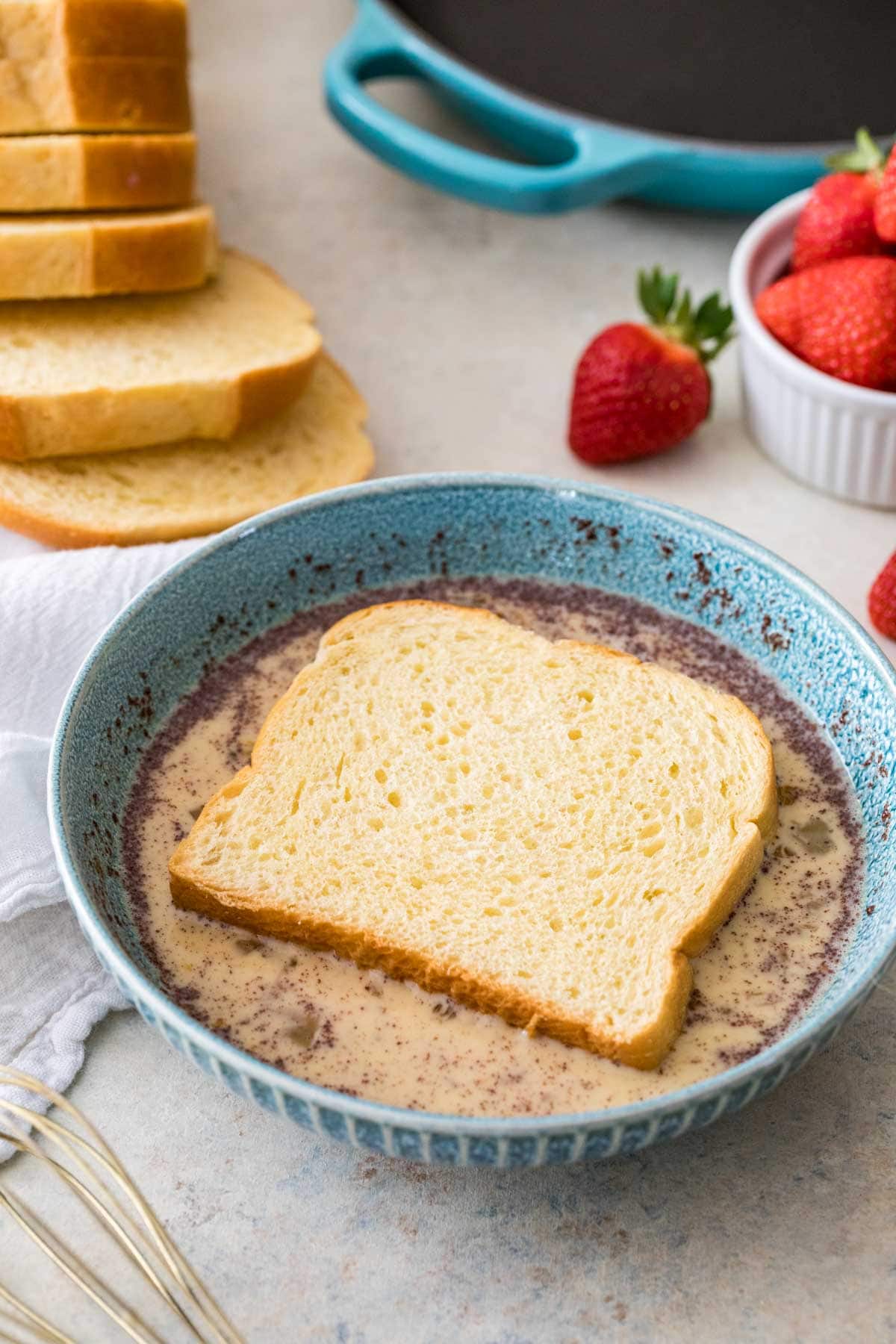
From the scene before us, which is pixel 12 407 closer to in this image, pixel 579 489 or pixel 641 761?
pixel 579 489

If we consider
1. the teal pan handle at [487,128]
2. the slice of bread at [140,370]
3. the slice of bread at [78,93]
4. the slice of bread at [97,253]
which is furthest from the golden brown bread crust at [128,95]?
the teal pan handle at [487,128]

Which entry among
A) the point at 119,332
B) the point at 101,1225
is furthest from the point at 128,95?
the point at 101,1225

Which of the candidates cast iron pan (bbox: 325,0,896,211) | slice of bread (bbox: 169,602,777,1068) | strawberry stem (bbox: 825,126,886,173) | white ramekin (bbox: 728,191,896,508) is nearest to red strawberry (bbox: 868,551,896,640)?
white ramekin (bbox: 728,191,896,508)

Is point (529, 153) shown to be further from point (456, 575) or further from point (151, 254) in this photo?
point (456, 575)

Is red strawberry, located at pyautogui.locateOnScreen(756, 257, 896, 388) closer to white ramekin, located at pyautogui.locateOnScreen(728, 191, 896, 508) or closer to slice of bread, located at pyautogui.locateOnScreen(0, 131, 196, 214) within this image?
white ramekin, located at pyautogui.locateOnScreen(728, 191, 896, 508)

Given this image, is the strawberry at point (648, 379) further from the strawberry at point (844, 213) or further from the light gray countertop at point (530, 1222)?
the light gray countertop at point (530, 1222)

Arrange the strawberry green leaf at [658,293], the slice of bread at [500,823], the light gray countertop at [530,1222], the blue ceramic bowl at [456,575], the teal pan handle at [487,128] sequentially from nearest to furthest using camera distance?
1. the blue ceramic bowl at [456,575]
2. the light gray countertop at [530,1222]
3. the slice of bread at [500,823]
4. the strawberry green leaf at [658,293]
5. the teal pan handle at [487,128]
